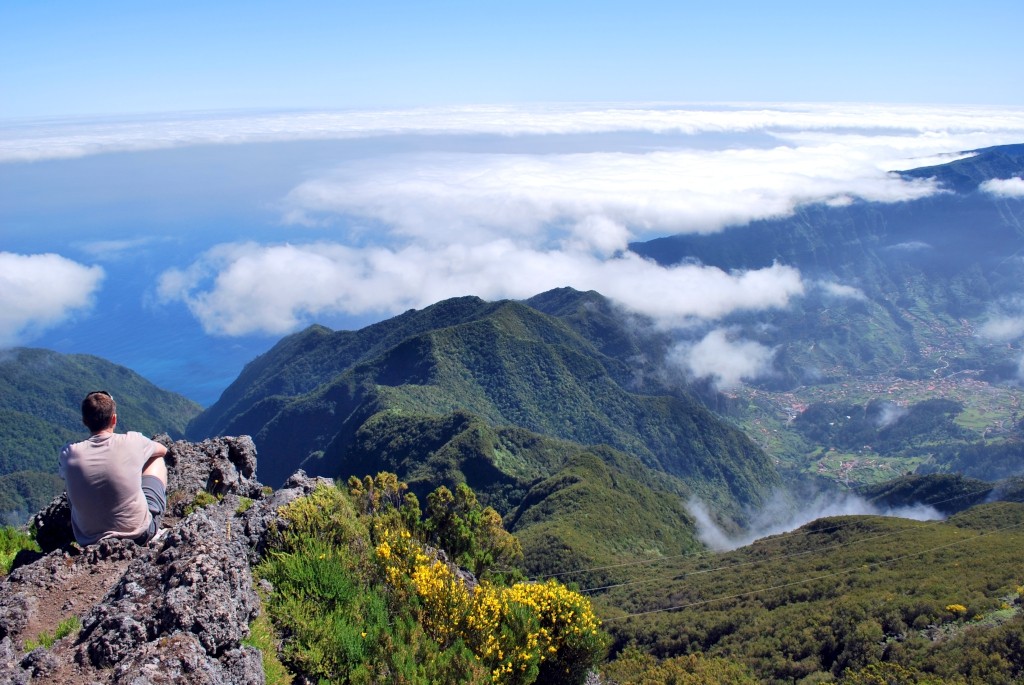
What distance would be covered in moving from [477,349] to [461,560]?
163 meters

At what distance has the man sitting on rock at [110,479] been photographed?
1199 centimetres

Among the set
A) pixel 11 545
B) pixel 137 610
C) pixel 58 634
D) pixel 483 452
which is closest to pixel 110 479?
pixel 137 610

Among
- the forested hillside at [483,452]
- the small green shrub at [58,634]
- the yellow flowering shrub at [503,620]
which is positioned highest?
the small green shrub at [58,634]

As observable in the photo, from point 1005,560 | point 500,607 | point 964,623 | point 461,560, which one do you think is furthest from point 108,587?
point 1005,560

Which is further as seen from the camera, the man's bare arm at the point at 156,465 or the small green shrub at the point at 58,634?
the man's bare arm at the point at 156,465

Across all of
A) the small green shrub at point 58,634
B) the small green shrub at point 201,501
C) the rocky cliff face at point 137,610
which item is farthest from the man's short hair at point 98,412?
the small green shrub at point 201,501

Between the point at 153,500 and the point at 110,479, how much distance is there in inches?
71.4

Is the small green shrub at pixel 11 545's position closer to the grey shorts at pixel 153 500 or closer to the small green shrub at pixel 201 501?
the small green shrub at pixel 201 501

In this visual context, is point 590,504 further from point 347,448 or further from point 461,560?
point 461,560

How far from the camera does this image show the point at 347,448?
137 meters

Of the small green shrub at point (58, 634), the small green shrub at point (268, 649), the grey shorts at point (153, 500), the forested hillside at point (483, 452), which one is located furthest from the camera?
the forested hillside at point (483, 452)

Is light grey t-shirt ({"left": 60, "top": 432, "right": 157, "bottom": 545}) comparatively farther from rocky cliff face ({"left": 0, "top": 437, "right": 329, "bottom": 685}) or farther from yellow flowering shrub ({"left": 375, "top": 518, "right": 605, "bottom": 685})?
yellow flowering shrub ({"left": 375, "top": 518, "right": 605, "bottom": 685})

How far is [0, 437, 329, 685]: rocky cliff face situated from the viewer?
34.6 feet

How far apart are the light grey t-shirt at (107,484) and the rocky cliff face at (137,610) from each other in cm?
37
